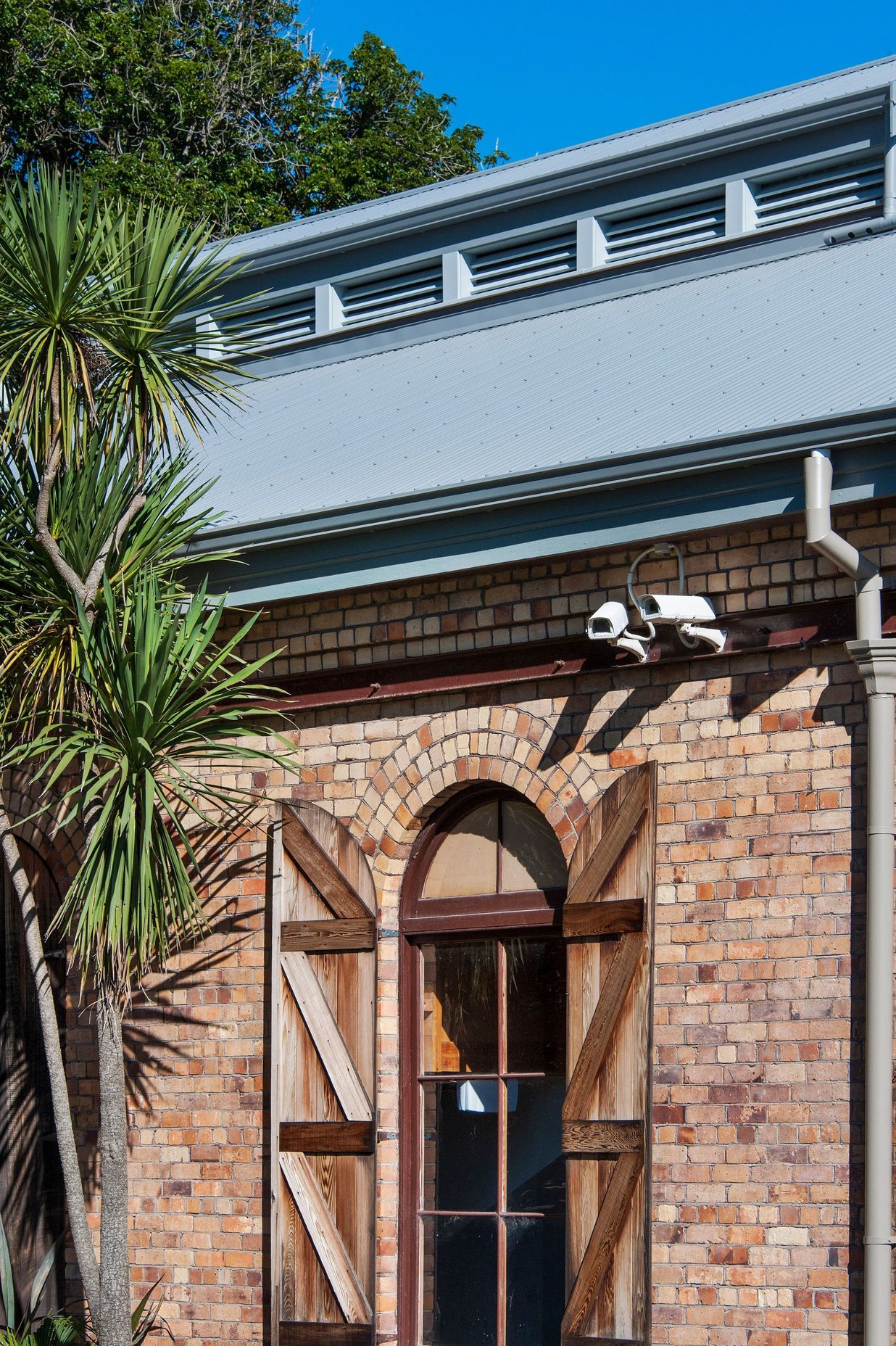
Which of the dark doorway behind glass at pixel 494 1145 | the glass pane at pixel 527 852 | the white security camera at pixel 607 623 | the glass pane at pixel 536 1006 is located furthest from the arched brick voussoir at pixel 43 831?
the white security camera at pixel 607 623

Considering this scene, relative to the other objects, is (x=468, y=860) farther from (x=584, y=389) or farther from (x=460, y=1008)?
(x=584, y=389)

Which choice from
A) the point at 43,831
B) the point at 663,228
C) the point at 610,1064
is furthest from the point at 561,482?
the point at 43,831

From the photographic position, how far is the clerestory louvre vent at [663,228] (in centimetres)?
968

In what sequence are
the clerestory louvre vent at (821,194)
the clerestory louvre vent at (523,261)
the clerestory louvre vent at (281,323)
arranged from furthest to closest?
the clerestory louvre vent at (281,323), the clerestory louvre vent at (523,261), the clerestory louvre vent at (821,194)

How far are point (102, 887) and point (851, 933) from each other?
9.38ft

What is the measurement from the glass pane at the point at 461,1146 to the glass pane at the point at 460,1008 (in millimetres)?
96

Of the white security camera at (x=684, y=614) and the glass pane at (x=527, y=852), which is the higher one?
the white security camera at (x=684, y=614)

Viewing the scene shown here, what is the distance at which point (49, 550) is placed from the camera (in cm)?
781

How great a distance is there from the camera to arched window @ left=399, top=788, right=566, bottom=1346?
7.60 m

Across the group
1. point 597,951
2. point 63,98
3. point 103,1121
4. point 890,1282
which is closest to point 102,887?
point 103,1121

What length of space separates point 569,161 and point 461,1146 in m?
5.73

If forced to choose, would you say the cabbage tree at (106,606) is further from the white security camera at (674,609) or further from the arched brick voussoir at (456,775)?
the white security camera at (674,609)

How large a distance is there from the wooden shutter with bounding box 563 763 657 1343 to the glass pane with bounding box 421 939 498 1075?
0.59 meters

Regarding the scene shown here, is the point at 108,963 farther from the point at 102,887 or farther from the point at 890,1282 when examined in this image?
the point at 890,1282
